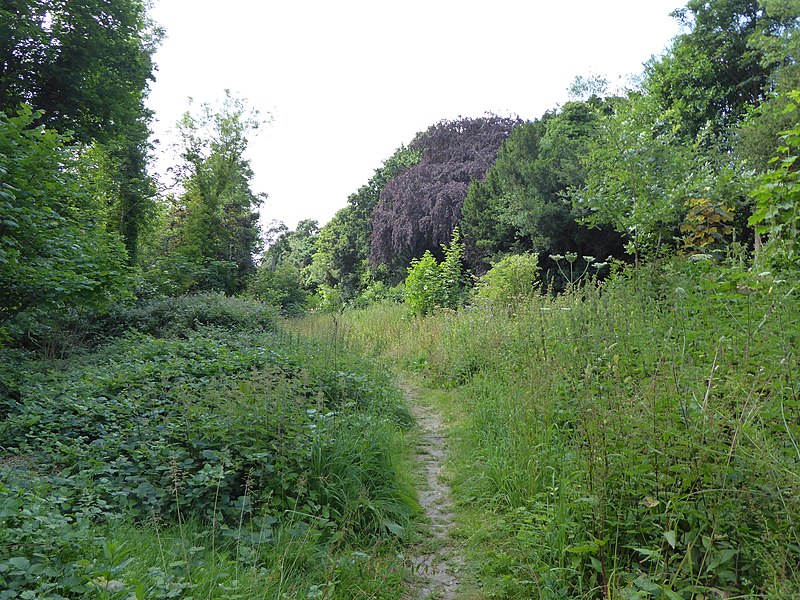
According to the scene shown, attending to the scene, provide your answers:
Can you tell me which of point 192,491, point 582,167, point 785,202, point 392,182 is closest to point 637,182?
point 785,202

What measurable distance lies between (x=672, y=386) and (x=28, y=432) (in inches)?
181

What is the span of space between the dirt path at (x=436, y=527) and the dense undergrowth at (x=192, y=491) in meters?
0.19

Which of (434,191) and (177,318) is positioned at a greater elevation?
(434,191)

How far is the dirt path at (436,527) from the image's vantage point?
2.94 m

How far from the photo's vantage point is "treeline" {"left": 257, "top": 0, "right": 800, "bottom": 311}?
7906 millimetres

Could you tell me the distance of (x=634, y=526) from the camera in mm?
2480

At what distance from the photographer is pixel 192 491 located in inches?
118

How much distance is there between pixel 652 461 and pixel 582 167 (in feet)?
48.8

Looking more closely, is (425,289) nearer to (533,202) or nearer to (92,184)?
(533,202)

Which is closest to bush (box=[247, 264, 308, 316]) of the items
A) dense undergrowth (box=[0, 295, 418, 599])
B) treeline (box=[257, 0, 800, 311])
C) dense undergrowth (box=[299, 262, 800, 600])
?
treeline (box=[257, 0, 800, 311])

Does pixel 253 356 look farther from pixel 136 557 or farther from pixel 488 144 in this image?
pixel 488 144

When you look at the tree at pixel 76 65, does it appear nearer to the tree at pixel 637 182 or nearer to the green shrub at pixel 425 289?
the green shrub at pixel 425 289

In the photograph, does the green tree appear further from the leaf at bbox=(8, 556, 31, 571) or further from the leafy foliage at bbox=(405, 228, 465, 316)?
the leafy foliage at bbox=(405, 228, 465, 316)

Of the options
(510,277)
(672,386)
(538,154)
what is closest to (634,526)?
(672,386)
